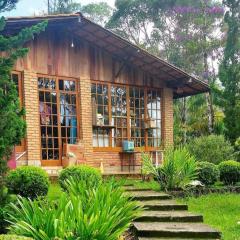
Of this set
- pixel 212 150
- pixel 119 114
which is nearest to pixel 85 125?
pixel 119 114

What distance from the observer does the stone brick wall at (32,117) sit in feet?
40.5

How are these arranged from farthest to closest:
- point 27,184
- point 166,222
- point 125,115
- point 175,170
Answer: point 125,115
point 175,170
point 27,184
point 166,222

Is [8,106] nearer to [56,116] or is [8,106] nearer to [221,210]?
[221,210]

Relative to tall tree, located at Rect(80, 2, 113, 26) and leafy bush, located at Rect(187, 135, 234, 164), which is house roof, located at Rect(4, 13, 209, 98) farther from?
tall tree, located at Rect(80, 2, 113, 26)

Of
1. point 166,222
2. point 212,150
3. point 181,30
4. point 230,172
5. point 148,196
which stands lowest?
point 166,222

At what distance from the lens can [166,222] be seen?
6.95m

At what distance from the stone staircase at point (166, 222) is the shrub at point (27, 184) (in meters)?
1.85

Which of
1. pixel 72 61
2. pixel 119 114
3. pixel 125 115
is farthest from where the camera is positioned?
pixel 125 115

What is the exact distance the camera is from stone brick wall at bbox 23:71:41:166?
40.5ft

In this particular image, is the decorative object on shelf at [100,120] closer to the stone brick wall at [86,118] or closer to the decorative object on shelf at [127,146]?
the stone brick wall at [86,118]

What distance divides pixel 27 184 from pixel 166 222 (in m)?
2.74

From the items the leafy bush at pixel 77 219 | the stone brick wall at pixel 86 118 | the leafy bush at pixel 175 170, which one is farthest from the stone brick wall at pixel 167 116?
the leafy bush at pixel 77 219

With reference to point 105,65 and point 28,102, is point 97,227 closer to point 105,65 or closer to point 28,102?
point 28,102

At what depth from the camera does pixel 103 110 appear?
1445 centimetres
